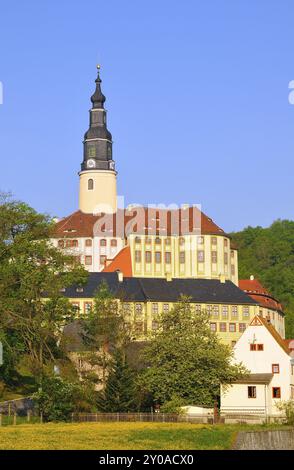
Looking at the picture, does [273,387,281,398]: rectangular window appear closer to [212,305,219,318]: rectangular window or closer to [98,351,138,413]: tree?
[98,351,138,413]: tree

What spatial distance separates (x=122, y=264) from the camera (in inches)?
5123

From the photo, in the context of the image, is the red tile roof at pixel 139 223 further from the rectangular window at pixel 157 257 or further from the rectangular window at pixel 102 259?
the rectangular window at pixel 102 259

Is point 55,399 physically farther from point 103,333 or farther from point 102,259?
point 102,259

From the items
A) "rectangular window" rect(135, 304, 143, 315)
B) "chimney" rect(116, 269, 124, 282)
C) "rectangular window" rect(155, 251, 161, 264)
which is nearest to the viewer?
"rectangular window" rect(135, 304, 143, 315)

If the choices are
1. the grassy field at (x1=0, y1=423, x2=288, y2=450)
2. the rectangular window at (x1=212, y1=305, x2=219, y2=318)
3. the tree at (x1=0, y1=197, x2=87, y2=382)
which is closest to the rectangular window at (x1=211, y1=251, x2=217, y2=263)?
the rectangular window at (x1=212, y1=305, x2=219, y2=318)

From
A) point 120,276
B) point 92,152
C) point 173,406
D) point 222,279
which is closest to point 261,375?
point 173,406

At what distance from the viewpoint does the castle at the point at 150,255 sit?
118 meters

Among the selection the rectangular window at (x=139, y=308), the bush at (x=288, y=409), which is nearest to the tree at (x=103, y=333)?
the bush at (x=288, y=409)

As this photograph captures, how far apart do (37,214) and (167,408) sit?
715 inches

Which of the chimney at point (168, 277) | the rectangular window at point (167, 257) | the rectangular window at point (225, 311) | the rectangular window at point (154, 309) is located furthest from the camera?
the rectangular window at point (167, 257)

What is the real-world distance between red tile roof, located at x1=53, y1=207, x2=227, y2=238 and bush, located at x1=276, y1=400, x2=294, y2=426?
195ft

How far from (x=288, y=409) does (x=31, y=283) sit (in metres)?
20.9

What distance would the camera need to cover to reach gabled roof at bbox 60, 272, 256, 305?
385ft

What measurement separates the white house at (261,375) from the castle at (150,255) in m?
24.1
